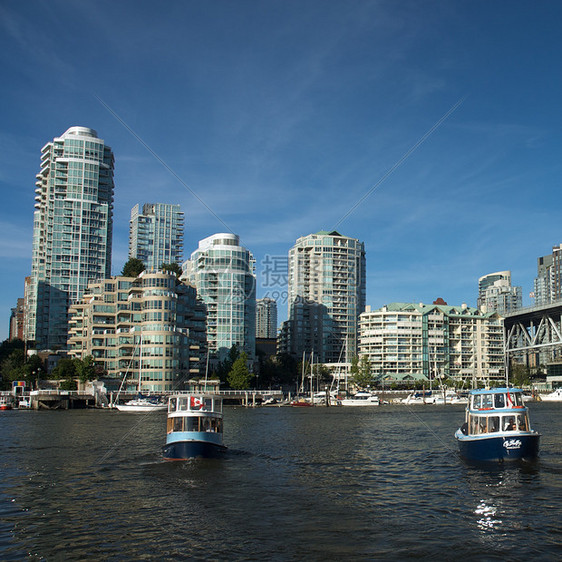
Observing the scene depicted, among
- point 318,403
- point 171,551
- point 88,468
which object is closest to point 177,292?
point 318,403

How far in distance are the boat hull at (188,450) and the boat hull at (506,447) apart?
20955mm

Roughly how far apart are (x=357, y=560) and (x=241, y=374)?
13600 centimetres

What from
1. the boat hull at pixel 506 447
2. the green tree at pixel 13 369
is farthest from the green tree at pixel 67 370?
the boat hull at pixel 506 447

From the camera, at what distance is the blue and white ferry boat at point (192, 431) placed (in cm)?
4919

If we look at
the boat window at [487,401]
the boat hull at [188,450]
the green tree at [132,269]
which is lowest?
the boat hull at [188,450]

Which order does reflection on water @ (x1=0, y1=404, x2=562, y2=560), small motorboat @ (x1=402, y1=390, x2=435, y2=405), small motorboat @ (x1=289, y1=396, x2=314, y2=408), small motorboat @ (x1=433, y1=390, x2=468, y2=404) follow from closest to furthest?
reflection on water @ (x1=0, y1=404, x2=562, y2=560) < small motorboat @ (x1=289, y1=396, x2=314, y2=408) < small motorboat @ (x1=433, y1=390, x2=468, y2=404) < small motorboat @ (x1=402, y1=390, x2=435, y2=405)

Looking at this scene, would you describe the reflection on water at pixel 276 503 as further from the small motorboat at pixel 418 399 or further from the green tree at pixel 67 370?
the small motorboat at pixel 418 399

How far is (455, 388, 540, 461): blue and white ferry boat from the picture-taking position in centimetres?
4625

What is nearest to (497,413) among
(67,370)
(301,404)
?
(301,404)

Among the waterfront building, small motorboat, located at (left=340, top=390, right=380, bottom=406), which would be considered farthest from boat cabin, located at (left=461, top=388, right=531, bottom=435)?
small motorboat, located at (left=340, top=390, right=380, bottom=406)

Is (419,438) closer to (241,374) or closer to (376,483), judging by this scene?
(376,483)

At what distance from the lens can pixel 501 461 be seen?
46.8 m

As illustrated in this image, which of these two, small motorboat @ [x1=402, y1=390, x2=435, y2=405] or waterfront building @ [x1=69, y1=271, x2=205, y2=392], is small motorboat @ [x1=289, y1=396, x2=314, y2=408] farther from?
small motorboat @ [x1=402, y1=390, x2=435, y2=405]

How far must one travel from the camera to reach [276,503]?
35438 millimetres
